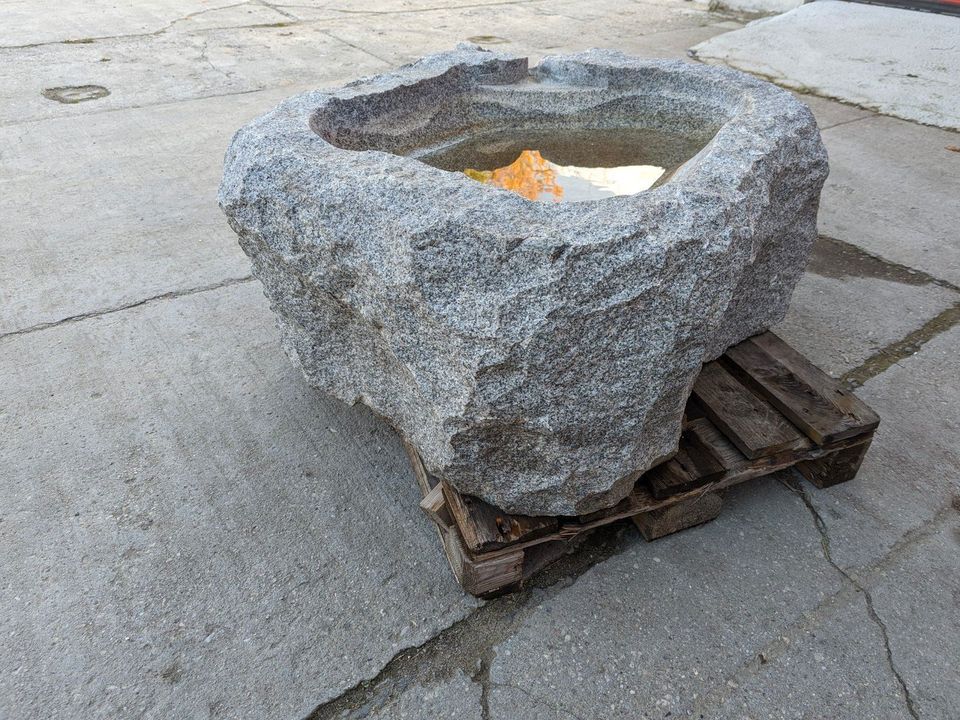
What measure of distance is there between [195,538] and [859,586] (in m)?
1.55

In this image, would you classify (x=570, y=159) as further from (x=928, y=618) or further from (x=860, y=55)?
(x=860, y=55)

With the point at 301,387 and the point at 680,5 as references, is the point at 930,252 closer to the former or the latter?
the point at 301,387

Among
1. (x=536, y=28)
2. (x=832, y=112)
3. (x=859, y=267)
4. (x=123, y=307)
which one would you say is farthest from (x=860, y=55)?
(x=123, y=307)

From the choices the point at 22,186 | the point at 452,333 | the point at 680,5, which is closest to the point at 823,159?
the point at 452,333

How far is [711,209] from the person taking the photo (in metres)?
1.36

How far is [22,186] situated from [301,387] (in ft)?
7.29

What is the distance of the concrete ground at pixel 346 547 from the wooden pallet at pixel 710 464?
0.07 meters

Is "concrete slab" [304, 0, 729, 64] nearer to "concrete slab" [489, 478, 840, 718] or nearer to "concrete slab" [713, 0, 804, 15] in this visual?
"concrete slab" [713, 0, 804, 15]

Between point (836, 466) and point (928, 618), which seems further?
point (836, 466)

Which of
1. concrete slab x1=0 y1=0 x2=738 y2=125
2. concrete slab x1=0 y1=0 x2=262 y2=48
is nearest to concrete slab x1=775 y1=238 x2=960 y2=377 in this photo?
concrete slab x1=0 y1=0 x2=738 y2=125

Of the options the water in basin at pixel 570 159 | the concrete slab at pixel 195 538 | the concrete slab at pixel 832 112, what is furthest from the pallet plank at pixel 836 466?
the concrete slab at pixel 832 112

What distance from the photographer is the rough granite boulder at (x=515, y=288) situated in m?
1.28

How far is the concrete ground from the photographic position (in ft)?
4.77

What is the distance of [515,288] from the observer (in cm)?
126
